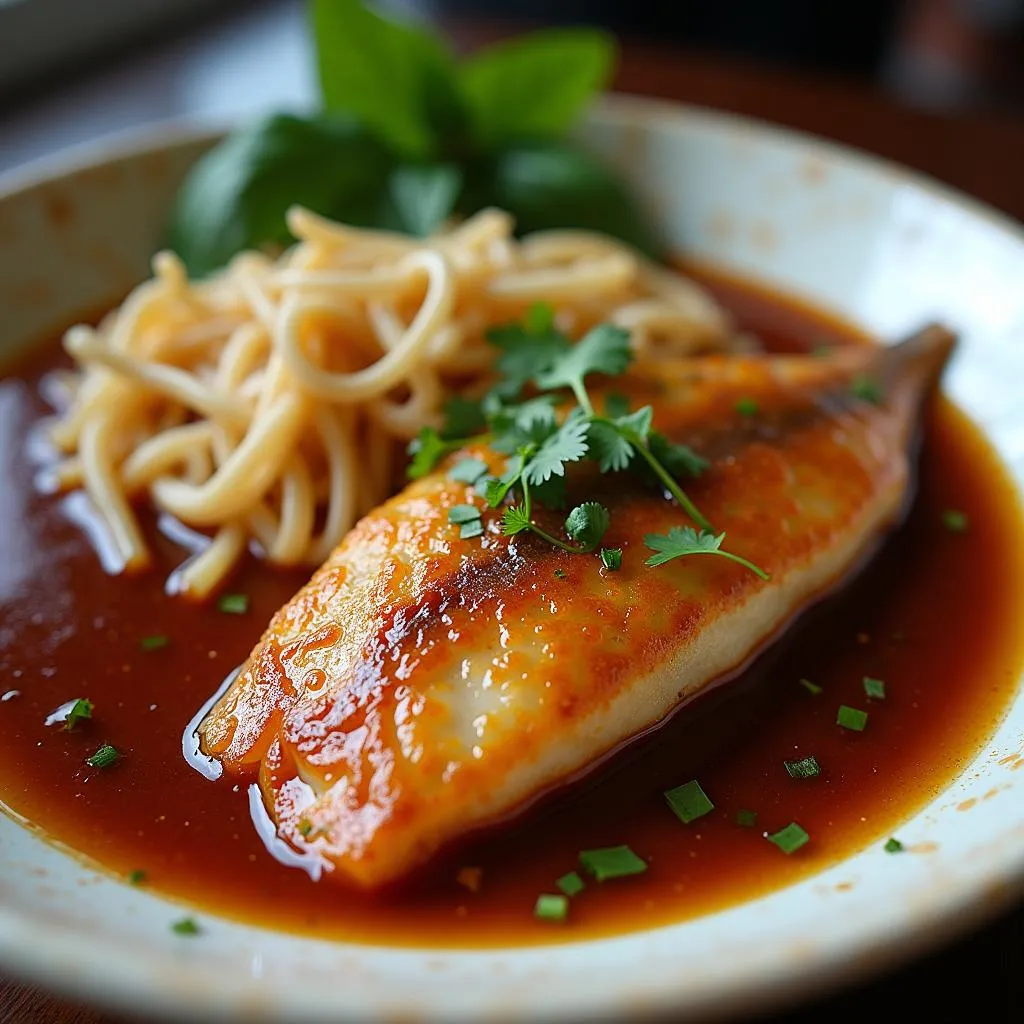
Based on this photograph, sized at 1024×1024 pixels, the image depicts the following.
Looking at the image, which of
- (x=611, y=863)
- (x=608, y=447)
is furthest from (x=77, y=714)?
(x=608, y=447)

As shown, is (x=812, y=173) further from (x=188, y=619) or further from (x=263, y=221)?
(x=188, y=619)

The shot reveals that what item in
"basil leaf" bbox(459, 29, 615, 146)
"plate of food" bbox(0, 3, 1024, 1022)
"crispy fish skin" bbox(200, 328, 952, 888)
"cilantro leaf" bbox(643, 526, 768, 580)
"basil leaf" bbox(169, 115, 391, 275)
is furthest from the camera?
"basil leaf" bbox(459, 29, 615, 146)

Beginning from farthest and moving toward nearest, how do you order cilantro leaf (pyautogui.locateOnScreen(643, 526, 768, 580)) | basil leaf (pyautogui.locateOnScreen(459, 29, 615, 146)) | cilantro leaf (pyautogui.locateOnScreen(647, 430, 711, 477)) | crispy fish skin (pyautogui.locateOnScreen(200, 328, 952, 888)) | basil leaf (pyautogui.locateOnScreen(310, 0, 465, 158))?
basil leaf (pyautogui.locateOnScreen(459, 29, 615, 146)) < basil leaf (pyautogui.locateOnScreen(310, 0, 465, 158)) < cilantro leaf (pyautogui.locateOnScreen(647, 430, 711, 477)) < cilantro leaf (pyautogui.locateOnScreen(643, 526, 768, 580)) < crispy fish skin (pyautogui.locateOnScreen(200, 328, 952, 888))

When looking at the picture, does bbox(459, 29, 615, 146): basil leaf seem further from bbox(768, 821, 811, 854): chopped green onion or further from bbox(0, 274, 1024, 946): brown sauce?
bbox(768, 821, 811, 854): chopped green onion

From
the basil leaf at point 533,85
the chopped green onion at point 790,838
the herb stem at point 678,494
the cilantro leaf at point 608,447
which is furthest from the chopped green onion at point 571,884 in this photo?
the basil leaf at point 533,85

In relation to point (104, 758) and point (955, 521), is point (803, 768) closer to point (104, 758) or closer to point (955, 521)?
point (955, 521)

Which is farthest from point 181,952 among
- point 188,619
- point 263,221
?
point 263,221

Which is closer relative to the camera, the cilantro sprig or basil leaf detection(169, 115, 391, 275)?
the cilantro sprig

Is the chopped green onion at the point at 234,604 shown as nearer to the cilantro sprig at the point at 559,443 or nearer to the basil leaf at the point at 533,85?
the cilantro sprig at the point at 559,443

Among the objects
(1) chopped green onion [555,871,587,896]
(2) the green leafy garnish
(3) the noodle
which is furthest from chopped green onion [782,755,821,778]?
(2) the green leafy garnish
